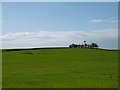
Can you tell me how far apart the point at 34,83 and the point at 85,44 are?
14320cm

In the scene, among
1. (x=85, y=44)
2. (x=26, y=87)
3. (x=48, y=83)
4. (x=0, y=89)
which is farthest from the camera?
(x=85, y=44)

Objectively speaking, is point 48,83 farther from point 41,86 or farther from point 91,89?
point 91,89

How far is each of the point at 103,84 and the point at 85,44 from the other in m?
144

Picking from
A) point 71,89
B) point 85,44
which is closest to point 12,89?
point 71,89

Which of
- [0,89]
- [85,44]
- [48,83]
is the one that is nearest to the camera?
[0,89]

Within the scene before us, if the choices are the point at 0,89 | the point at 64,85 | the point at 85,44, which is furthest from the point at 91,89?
the point at 85,44

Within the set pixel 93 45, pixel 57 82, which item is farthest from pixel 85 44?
pixel 57 82

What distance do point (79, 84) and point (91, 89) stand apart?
262cm

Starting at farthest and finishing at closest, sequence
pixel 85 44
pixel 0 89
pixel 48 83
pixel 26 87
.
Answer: pixel 85 44
pixel 48 83
pixel 26 87
pixel 0 89

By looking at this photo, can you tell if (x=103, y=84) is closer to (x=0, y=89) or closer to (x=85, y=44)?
(x=0, y=89)

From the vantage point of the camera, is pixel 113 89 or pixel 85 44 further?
pixel 85 44

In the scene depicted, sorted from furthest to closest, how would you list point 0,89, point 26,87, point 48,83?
point 48,83, point 26,87, point 0,89

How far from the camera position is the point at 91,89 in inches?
889

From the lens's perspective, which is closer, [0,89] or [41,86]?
[0,89]
